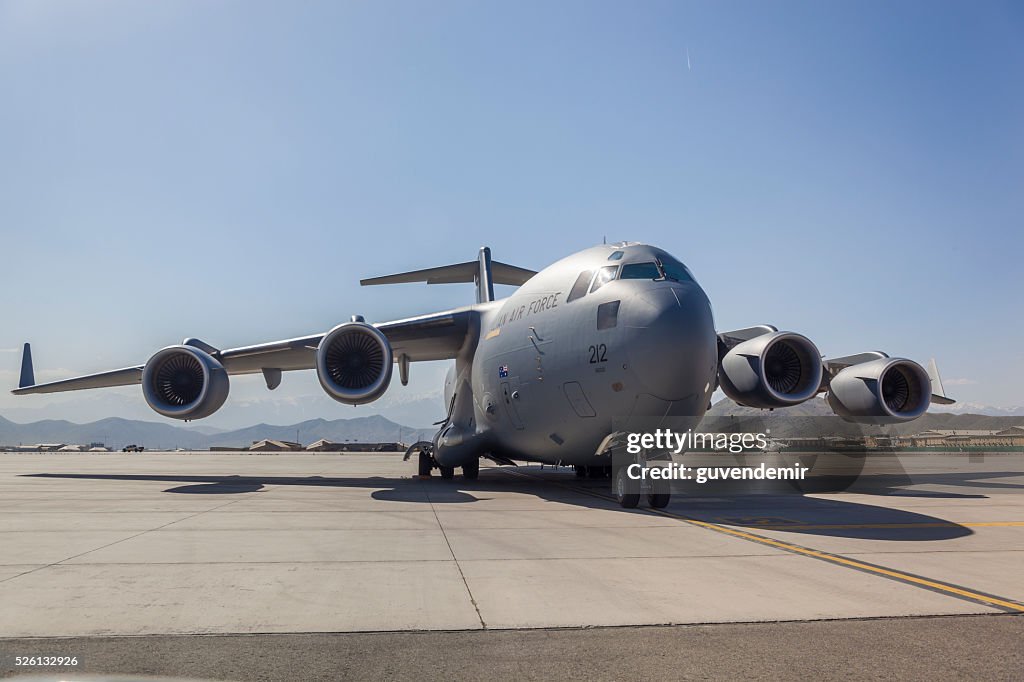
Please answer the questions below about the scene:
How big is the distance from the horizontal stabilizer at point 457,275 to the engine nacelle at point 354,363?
8227 millimetres

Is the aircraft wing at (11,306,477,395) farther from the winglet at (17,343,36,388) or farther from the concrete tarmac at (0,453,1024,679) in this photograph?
the concrete tarmac at (0,453,1024,679)

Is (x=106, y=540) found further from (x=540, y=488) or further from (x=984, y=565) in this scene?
(x=540, y=488)

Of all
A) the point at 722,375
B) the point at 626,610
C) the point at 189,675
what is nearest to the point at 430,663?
Answer: the point at 189,675

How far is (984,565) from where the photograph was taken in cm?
657

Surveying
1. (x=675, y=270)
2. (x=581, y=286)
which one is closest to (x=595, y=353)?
(x=581, y=286)

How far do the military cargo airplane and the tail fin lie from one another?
3.40 meters

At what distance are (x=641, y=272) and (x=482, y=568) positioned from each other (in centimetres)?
674

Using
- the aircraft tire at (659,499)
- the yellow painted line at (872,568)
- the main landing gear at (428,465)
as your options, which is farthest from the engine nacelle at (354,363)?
the yellow painted line at (872,568)

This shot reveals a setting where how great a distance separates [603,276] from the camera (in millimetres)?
11969

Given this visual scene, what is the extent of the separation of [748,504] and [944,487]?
296 inches

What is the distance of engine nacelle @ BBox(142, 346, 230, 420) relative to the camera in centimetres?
1623

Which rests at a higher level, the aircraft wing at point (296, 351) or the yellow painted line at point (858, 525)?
the aircraft wing at point (296, 351)

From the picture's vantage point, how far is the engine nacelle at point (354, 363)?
15172mm

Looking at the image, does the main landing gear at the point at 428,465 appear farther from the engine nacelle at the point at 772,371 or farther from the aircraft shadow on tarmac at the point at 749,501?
the engine nacelle at the point at 772,371
